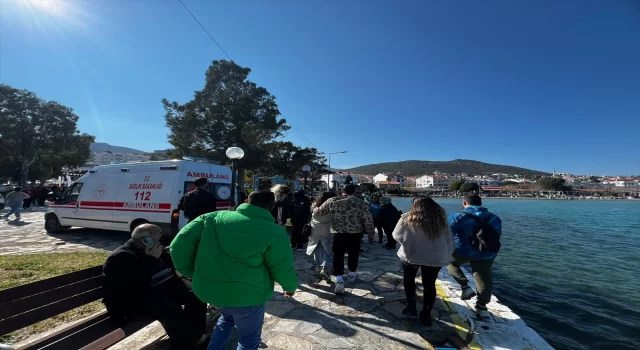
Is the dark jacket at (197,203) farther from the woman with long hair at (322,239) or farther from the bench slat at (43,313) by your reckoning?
the bench slat at (43,313)

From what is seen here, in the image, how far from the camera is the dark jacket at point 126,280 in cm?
250

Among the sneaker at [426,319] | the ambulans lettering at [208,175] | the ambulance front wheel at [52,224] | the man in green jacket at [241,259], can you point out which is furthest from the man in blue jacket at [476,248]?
the ambulance front wheel at [52,224]

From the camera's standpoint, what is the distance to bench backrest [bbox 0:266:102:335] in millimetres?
1980

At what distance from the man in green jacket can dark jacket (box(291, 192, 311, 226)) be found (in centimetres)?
492

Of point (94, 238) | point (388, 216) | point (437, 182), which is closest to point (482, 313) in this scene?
point (388, 216)

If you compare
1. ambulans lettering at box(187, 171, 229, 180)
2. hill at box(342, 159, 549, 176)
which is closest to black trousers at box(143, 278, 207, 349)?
ambulans lettering at box(187, 171, 229, 180)

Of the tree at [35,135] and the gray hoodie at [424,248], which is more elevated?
the tree at [35,135]

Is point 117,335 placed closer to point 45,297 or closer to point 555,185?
point 45,297

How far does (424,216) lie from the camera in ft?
11.8

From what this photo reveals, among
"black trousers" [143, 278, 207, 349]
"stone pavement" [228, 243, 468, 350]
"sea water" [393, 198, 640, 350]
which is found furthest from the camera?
"sea water" [393, 198, 640, 350]

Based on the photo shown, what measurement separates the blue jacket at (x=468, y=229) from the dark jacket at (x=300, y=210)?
12.8 feet

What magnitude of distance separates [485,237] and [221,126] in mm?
25473

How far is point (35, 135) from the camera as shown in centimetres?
2981

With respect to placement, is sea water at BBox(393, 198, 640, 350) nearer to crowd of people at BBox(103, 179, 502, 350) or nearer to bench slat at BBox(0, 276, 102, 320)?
crowd of people at BBox(103, 179, 502, 350)
